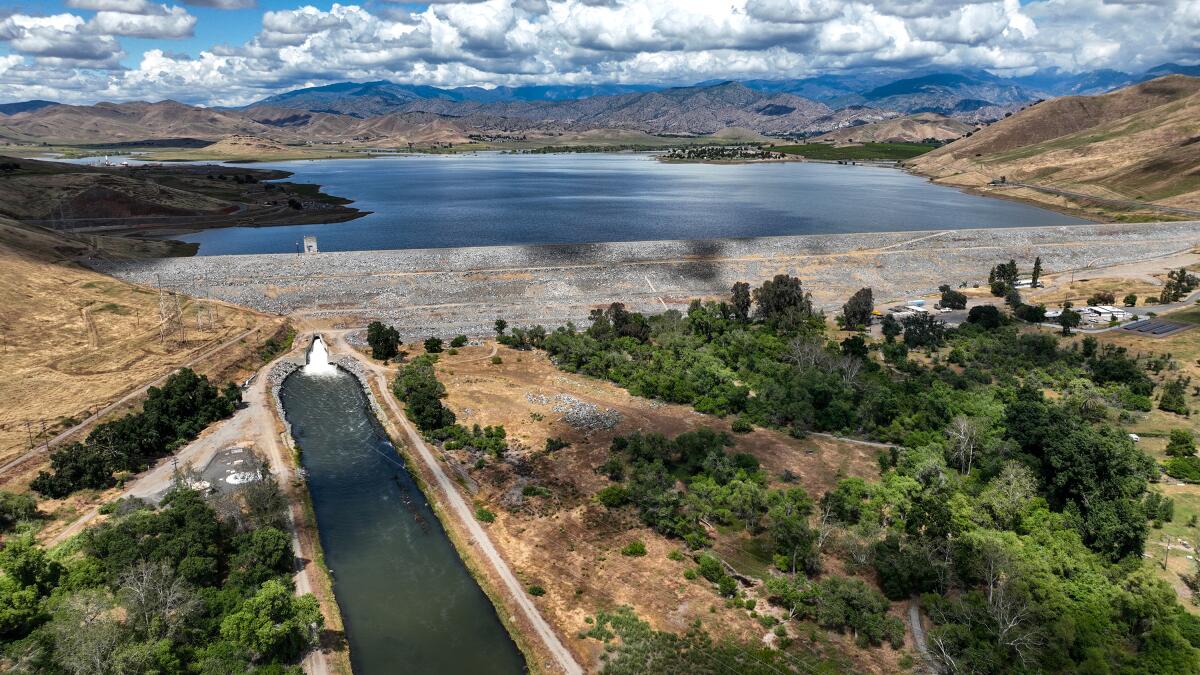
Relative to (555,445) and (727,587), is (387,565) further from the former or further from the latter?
(727,587)

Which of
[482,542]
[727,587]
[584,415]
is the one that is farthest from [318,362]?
[727,587]

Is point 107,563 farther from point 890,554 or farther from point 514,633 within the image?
point 890,554

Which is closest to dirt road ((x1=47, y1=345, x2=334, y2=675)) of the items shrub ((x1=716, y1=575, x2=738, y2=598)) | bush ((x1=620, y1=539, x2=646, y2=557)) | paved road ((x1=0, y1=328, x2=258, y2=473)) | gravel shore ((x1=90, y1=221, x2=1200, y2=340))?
paved road ((x1=0, y1=328, x2=258, y2=473))

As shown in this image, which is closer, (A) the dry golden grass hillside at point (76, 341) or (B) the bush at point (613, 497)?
(B) the bush at point (613, 497)

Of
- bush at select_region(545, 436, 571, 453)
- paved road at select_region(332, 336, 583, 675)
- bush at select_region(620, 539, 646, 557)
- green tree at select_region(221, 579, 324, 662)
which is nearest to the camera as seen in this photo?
green tree at select_region(221, 579, 324, 662)

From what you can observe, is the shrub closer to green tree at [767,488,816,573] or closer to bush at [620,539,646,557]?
green tree at [767,488,816,573]

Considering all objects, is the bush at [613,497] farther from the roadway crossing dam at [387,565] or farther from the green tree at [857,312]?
the green tree at [857,312]

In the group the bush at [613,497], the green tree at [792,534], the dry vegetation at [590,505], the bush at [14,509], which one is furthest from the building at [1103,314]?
the bush at [14,509]
